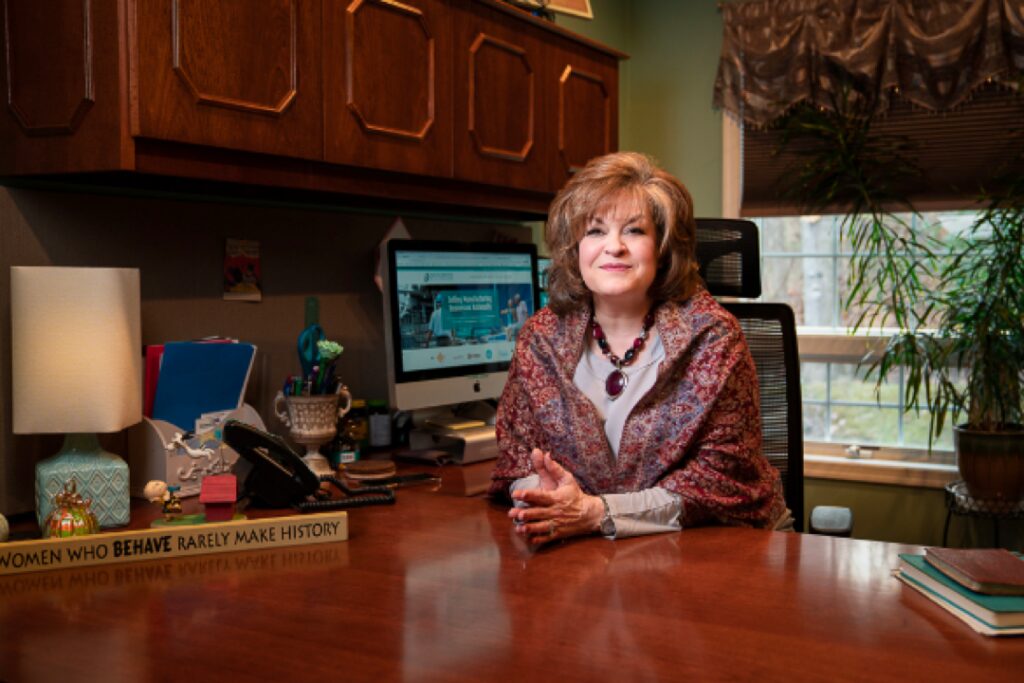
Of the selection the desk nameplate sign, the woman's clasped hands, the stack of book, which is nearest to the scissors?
the desk nameplate sign

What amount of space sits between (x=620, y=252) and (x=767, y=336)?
79 cm

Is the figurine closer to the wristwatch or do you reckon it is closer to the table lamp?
the table lamp

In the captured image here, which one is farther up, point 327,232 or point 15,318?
point 327,232

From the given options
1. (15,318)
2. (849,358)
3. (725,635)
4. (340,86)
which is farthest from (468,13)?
(849,358)

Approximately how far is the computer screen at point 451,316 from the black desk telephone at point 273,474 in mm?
510

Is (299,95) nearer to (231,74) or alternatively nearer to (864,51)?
(231,74)

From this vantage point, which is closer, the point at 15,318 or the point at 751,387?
the point at 15,318

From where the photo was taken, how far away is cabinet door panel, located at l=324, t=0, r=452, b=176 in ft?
6.27

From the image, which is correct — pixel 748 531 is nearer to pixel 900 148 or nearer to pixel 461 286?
pixel 461 286

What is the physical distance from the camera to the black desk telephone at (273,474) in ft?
5.55

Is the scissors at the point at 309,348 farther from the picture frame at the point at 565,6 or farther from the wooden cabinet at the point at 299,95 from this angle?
the picture frame at the point at 565,6

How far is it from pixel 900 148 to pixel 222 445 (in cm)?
253

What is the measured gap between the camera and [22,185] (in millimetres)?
1709

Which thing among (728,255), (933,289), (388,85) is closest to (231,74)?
(388,85)
